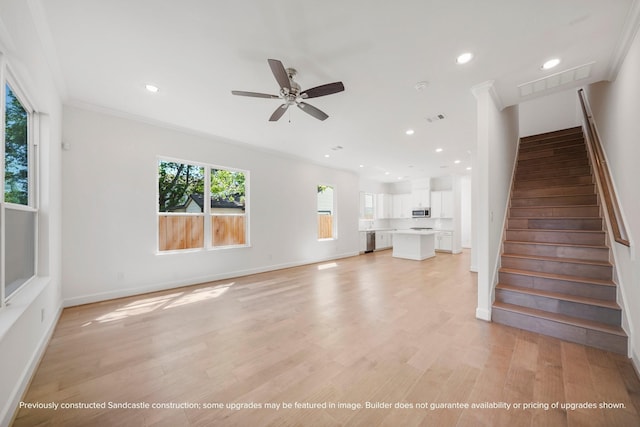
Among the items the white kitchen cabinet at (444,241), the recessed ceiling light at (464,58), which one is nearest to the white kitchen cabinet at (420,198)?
the white kitchen cabinet at (444,241)

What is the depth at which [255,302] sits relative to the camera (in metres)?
3.76

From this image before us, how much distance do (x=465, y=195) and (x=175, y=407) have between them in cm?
1143

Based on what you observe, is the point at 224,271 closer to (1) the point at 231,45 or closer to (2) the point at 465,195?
(1) the point at 231,45

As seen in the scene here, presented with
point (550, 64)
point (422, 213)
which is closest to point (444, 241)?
point (422, 213)

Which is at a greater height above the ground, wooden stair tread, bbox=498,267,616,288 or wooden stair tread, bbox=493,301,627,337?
wooden stair tread, bbox=498,267,616,288

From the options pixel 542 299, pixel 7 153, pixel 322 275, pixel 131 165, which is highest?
pixel 131 165

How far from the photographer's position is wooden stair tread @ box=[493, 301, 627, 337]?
7.83 feet

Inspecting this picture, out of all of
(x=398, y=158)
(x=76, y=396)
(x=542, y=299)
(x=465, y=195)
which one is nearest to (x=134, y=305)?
(x=76, y=396)

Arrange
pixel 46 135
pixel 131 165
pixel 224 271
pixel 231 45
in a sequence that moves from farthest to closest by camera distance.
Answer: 1. pixel 224 271
2. pixel 131 165
3. pixel 46 135
4. pixel 231 45

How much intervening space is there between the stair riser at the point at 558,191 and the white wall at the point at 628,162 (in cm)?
91

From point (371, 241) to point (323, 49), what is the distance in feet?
24.6

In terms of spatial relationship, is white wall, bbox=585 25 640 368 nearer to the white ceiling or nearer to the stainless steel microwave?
Answer: the white ceiling

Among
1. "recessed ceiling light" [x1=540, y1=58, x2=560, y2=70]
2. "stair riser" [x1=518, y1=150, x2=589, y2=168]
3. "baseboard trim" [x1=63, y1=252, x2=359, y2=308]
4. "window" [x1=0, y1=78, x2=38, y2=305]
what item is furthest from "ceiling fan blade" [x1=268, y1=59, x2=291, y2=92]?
"stair riser" [x1=518, y1=150, x2=589, y2=168]

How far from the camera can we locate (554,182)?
429 cm
